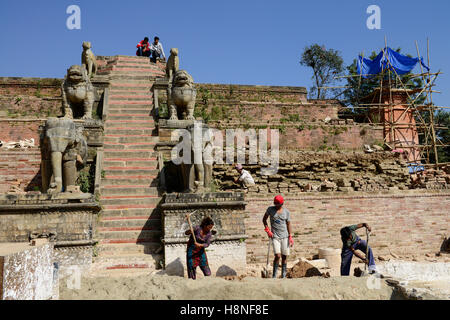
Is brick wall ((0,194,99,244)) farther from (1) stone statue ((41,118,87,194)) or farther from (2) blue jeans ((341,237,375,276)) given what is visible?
(2) blue jeans ((341,237,375,276))

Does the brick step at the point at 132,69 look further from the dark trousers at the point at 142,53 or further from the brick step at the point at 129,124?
the brick step at the point at 129,124

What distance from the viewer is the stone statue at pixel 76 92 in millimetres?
10125

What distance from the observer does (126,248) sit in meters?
7.54

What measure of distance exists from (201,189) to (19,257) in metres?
4.78


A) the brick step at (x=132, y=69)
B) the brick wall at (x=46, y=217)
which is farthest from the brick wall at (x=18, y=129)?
the brick wall at (x=46, y=217)

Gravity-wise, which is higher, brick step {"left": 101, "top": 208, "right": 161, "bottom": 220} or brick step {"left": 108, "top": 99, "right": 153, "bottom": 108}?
brick step {"left": 108, "top": 99, "right": 153, "bottom": 108}

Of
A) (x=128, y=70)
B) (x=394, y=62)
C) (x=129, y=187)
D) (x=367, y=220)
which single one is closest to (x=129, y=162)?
(x=129, y=187)

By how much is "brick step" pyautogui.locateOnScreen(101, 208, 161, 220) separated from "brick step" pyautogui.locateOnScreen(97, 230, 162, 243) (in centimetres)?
36

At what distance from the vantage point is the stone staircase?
7.44 metres

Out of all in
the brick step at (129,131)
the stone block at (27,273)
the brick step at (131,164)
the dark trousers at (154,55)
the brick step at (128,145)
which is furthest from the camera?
the dark trousers at (154,55)

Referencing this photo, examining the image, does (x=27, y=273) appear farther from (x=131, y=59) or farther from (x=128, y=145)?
(x=131, y=59)

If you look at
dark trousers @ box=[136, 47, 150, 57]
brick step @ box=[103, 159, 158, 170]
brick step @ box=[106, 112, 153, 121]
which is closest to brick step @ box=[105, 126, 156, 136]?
brick step @ box=[106, 112, 153, 121]

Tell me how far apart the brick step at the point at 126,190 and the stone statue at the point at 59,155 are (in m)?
0.83
